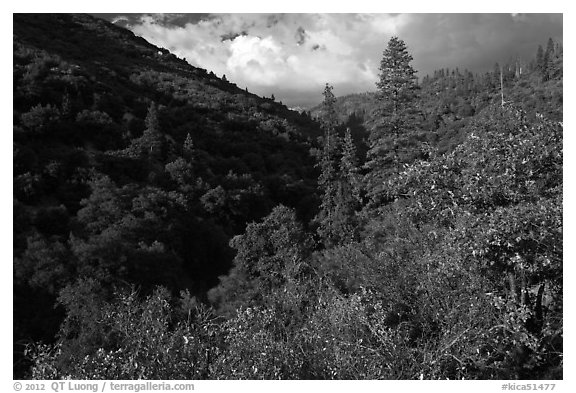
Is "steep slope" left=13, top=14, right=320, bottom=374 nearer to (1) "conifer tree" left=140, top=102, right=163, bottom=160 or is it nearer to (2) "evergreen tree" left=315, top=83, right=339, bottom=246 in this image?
(1) "conifer tree" left=140, top=102, right=163, bottom=160

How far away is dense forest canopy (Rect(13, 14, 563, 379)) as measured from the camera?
23.3 ft

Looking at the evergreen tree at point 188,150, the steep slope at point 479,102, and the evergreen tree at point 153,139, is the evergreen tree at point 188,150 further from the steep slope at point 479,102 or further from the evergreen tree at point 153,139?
the steep slope at point 479,102

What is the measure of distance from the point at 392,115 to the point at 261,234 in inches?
384

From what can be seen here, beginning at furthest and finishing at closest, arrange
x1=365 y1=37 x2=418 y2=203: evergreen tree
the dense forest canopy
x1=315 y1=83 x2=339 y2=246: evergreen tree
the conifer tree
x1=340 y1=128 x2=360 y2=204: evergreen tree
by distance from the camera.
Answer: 1. the conifer tree
2. x1=340 y1=128 x2=360 y2=204: evergreen tree
3. x1=315 y1=83 x2=339 y2=246: evergreen tree
4. x1=365 y1=37 x2=418 y2=203: evergreen tree
5. the dense forest canopy

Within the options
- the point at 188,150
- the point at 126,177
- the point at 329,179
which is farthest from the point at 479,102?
the point at 126,177

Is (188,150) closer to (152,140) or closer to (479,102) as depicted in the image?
(152,140)

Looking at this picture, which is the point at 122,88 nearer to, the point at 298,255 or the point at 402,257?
the point at 298,255

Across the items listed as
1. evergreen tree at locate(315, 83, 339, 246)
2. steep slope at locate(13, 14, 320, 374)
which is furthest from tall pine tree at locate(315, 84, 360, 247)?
steep slope at locate(13, 14, 320, 374)

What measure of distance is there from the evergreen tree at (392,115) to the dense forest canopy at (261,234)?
0.35ft

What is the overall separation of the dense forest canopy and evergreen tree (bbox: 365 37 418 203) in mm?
107

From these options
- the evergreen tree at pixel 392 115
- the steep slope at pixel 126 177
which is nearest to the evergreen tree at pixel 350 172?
the steep slope at pixel 126 177

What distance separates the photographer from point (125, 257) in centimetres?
2122

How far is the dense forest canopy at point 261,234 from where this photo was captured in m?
7.10
